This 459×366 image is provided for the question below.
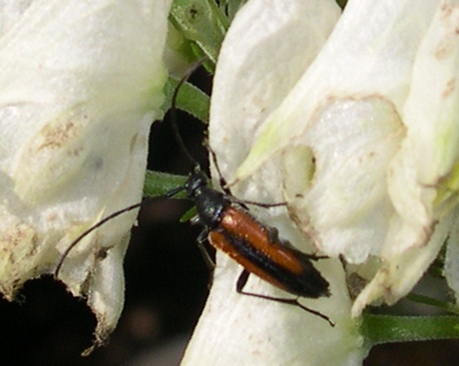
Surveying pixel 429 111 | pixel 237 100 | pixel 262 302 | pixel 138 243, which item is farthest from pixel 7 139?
pixel 138 243

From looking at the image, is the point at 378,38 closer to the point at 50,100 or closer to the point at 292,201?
the point at 292,201

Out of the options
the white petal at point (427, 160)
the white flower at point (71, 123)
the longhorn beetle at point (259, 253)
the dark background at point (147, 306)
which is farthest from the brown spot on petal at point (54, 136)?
the dark background at point (147, 306)

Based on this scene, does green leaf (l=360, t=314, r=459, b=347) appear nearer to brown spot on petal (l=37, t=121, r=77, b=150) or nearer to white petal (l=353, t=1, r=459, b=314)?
white petal (l=353, t=1, r=459, b=314)

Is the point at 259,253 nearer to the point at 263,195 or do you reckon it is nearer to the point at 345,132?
the point at 263,195

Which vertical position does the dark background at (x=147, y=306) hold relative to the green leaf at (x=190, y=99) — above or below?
below

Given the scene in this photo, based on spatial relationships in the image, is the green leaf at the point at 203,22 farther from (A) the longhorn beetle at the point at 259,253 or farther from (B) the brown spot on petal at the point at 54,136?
(B) the brown spot on petal at the point at 54,136

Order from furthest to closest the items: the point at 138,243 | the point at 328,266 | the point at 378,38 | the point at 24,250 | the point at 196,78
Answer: the point at 138,243 → the point at 196,78 → the point at 328,266 → the point at 24,250 → the point at 378,38

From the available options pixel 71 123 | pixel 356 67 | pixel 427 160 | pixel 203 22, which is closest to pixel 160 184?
pixel 203 22

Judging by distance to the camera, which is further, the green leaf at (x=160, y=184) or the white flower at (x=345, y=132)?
the green leaf at (x=160, y=184)
